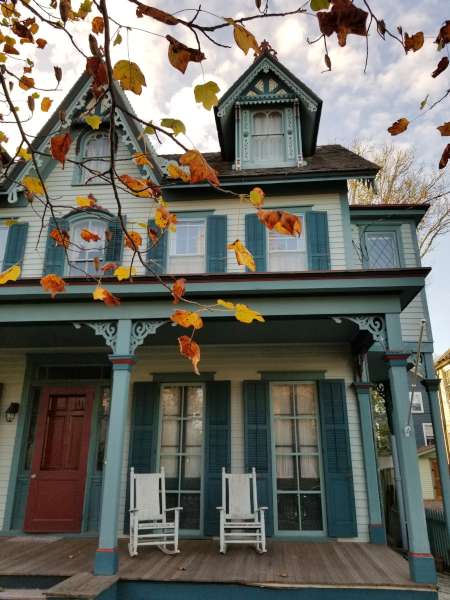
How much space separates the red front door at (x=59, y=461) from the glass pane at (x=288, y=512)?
2.89 m

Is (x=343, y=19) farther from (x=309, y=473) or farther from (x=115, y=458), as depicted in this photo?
(x=309, y=473)

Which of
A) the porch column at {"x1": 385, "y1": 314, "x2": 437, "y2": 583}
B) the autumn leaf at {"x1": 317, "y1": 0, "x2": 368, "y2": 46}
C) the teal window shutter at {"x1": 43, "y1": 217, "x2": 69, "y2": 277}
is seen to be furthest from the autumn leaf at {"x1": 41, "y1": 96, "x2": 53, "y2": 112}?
the teal window shutter at {"x1": 43, "y1": 217, "x2": 69, "y2": 277}

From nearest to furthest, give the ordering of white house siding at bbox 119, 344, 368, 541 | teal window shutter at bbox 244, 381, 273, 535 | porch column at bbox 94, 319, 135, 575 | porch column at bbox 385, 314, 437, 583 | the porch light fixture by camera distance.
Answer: porch column at bbox 385, 314, 437, 583 < porch column at bbox 94, 319, 135, 575 < teal window shutter at bbox 244, 381, 273, 535 < white house siding at bbox 119, 344, 368, 541 < the porch light fixture

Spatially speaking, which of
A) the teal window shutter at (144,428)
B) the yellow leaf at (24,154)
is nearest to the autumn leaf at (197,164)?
the yellow leaf at (24,154)

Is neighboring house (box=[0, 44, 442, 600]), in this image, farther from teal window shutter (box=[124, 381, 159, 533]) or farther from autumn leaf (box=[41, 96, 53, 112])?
autumn leaf (box=[41, 96, 53, 112])

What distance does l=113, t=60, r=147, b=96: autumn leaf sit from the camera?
71.0 inches

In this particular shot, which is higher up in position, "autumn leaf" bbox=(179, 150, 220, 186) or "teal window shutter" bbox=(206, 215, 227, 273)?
"teal window shutter" bbox=(206, 215, 227, 273)

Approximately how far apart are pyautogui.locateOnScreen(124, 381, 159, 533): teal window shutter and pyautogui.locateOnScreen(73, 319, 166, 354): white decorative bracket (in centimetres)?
Answer: 176

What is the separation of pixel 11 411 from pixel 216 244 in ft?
13.8

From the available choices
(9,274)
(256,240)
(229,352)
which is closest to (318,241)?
(256,240)

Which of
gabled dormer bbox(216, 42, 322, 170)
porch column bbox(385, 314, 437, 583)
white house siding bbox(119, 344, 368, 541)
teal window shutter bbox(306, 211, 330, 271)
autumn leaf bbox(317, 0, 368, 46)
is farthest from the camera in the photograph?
gabled dormer bbox(216, 42, 322, 170)

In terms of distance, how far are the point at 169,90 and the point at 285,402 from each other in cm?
574

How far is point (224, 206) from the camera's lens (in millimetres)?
7840

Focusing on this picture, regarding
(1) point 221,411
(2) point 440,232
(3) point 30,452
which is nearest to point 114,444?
(1) point 221,411
